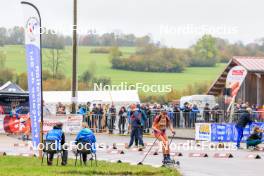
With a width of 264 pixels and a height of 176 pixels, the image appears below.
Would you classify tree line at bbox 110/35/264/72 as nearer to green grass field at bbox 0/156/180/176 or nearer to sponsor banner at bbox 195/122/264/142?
sponsor banner at bbox 195/122/264/142

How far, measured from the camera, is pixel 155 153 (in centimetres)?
2677

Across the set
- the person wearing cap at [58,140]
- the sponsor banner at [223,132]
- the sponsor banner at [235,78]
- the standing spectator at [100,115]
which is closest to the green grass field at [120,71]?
the standing spectator at [100,115]

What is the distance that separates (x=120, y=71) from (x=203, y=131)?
3929 centimetres

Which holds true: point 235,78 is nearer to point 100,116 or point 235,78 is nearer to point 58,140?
point 100,116

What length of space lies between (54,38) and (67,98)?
565 inches

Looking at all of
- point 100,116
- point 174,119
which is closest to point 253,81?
point 174,119

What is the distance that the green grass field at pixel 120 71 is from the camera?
70.7m

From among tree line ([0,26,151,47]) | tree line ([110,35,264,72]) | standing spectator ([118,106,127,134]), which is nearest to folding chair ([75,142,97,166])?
standing spectator ([118,106,127,134])

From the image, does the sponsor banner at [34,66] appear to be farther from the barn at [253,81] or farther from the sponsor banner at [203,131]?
the barn at [253,81]

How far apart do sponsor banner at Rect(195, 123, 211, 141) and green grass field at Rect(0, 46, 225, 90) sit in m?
31.4

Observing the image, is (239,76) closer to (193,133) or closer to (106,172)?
(193,133)

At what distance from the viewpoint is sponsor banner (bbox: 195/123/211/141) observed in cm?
3472

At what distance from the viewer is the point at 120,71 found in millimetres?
74250

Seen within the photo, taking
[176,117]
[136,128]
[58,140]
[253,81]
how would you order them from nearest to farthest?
[58,140] < [136,128] < [176,117] < [253,81]
